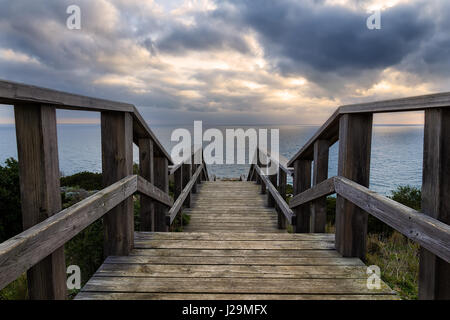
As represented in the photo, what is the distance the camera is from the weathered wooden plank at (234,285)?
6.29 feet

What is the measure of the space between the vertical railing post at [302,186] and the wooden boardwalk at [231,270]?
71 centimetres

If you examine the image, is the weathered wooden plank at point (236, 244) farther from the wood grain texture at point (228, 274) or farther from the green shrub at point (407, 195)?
the green shrub at point (407, 195)

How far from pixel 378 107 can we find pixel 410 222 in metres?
0.82

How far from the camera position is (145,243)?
2.70 meters

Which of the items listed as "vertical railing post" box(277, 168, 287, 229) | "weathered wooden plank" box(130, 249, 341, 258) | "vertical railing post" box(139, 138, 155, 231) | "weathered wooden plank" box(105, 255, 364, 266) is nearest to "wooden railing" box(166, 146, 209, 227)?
"vertical railing post" box(139, 138, 155, 231)

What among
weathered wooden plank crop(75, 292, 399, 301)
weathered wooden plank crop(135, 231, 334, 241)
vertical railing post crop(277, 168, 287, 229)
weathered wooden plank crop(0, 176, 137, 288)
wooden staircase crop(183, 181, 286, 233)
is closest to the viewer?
weathered wooden plank crop(0, 176, 137, 288)

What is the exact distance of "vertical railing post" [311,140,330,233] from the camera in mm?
3043

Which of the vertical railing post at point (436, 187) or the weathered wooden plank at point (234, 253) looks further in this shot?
the weathered wooden plank at point (234, 253)

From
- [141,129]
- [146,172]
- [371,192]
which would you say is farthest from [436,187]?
[146,172]

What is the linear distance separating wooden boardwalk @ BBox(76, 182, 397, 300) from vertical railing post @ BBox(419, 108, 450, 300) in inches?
22.1

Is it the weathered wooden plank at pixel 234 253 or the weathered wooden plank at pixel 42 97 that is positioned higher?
the weathered wooden plank at pixel 42 97

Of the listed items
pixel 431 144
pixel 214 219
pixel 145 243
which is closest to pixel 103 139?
pixel 145 243

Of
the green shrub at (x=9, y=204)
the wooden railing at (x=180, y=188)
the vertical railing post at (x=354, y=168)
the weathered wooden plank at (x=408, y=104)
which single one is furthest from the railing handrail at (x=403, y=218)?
the green shrub at (x=9, y=204)

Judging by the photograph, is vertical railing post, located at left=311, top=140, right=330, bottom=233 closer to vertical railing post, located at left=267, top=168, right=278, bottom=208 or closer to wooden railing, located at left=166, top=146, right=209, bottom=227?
wooden railing, located at left=166, top=146, right=209, bottom=227
